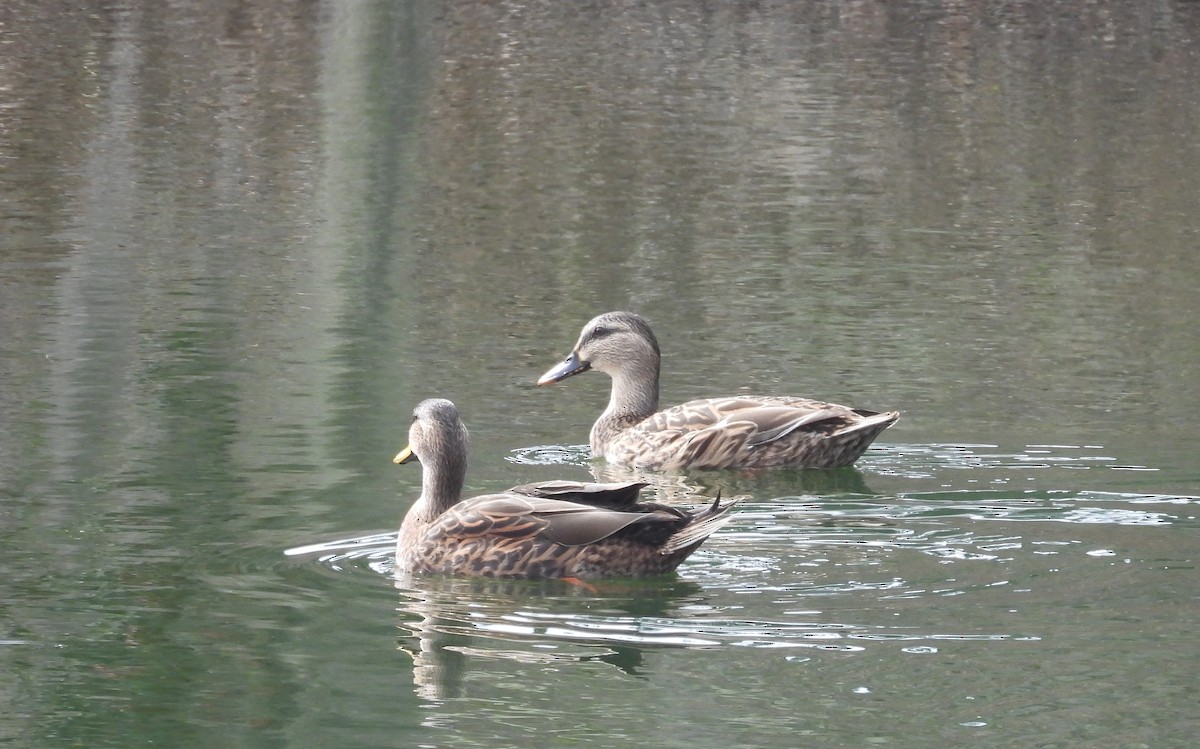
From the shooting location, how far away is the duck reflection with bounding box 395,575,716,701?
8031 millimetres

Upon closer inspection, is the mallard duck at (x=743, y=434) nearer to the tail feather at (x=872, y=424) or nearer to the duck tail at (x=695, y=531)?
the tail feather at (x=872, y=424)

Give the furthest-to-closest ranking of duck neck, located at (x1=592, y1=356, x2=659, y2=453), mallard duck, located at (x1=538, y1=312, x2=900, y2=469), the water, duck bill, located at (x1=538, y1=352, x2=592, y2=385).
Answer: duck bill, located at (x1=538, y1=352, x2=592, y2=385), duck neck, located at (x1=592, y1=356, x2=659, y2=453), mallard duck, located at (x1=538, y1=312, x2=900, y2=469), the water

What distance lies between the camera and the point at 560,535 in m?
9.15

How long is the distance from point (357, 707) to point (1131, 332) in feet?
31.1

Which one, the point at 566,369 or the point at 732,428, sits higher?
the point at 566,369

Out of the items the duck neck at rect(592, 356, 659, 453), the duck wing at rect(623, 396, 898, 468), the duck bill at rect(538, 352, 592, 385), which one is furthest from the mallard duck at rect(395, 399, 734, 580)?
the duck bill at rect(538, 352, 592, 385)

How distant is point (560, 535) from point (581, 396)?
18.5 feet

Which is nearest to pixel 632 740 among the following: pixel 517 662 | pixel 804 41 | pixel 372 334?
pixel 517 662

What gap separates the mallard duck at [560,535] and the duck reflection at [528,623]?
7 cm

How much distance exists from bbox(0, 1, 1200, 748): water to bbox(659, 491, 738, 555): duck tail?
223mm

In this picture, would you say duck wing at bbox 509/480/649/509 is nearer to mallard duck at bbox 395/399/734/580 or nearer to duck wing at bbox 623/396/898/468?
mallard duck at bbox 395/399/734/580

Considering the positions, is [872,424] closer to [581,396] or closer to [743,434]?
[743,434]

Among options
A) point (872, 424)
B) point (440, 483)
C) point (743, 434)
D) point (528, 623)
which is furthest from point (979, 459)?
point (528, 623)

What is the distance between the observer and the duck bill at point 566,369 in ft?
44.2
